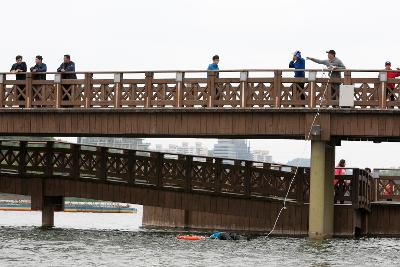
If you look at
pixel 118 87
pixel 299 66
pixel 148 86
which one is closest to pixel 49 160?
pixel 118 87

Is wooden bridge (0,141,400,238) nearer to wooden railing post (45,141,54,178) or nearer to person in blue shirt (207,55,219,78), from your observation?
wooden railing post (45,141,54,178)

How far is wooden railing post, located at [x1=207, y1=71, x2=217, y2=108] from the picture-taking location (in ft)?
137

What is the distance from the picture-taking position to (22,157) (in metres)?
48.4

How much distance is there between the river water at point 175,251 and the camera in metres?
31.4

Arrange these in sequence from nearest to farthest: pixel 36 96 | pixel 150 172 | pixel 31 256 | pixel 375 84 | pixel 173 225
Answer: pixel 31 256 → pixel 375 84 → pixel 36 96 → pixel 150 172 → pixel 173 225

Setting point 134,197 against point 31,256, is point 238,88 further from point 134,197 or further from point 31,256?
point 31,256

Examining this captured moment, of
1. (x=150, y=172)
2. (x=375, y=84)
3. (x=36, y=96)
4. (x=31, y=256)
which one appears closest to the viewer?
(x=31, y=256)

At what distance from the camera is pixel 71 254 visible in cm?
3322

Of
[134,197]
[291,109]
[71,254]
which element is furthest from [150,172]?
[71,254]

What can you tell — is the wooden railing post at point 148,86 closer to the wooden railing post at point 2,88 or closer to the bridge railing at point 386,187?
the wooden railing post at point 2,88

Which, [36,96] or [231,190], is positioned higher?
[36,96]

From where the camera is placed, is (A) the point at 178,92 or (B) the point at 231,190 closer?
(A) the point at 178,92

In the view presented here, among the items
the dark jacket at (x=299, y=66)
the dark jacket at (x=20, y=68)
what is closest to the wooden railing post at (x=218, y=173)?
the dark jacket at (x=299, y=66)

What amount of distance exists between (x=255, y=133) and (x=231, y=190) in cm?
571
